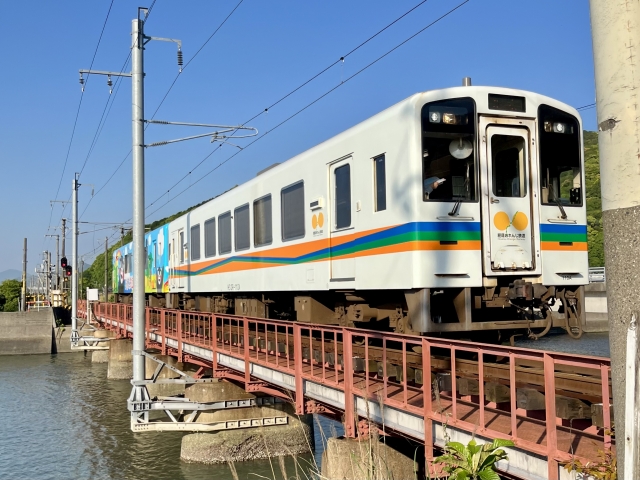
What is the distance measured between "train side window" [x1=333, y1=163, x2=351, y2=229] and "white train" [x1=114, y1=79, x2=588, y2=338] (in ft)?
0.05

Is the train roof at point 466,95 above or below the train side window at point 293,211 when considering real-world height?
above

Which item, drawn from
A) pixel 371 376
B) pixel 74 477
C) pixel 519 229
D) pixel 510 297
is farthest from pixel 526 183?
pixel 74 477

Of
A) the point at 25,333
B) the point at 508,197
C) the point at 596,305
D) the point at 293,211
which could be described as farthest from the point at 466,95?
the point at 25,333

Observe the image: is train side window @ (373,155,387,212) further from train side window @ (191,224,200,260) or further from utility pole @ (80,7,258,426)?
train side window @ (191,224,200,260)

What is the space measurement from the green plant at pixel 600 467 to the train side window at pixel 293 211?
7.24 m

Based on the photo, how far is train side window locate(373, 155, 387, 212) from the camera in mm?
8516

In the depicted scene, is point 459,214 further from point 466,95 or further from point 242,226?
point 242,226

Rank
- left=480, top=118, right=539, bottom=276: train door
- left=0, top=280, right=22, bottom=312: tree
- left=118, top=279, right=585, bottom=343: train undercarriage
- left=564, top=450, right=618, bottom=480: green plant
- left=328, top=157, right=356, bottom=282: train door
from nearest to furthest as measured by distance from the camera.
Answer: left=564, top=450, right=618, bottom=480: green plant, left=118, top=279, right=585, bottom=343: train undercarriage, left=480, top=118, right=539, bottom=276: train door, left=328, top=157, right=356, bottom=282: train door, left=0, top=280, right=22, bottom=312: tree

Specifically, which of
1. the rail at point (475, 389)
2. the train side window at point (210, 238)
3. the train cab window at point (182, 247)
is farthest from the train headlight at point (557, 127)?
the train cab window at point (182, 247)

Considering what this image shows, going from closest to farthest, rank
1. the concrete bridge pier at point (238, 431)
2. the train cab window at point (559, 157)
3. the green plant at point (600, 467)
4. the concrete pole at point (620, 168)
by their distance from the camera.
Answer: the concrete pole at point (620, 168)
the green plant at point (600, 467)
the train cab window at point (559, 157)
the concrete bridge pier at point (238, 431)

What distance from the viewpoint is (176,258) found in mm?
21062

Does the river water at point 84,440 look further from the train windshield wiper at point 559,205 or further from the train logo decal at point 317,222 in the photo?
the train logo decal at point 317,222

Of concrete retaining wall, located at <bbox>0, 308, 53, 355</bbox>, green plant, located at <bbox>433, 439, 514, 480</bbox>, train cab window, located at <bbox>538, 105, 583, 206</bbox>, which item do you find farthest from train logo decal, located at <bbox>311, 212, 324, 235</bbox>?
concrete retaining wall, located at <bbox>0, 308, 53, 355</bbox>

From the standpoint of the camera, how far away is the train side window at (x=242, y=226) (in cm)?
1391
